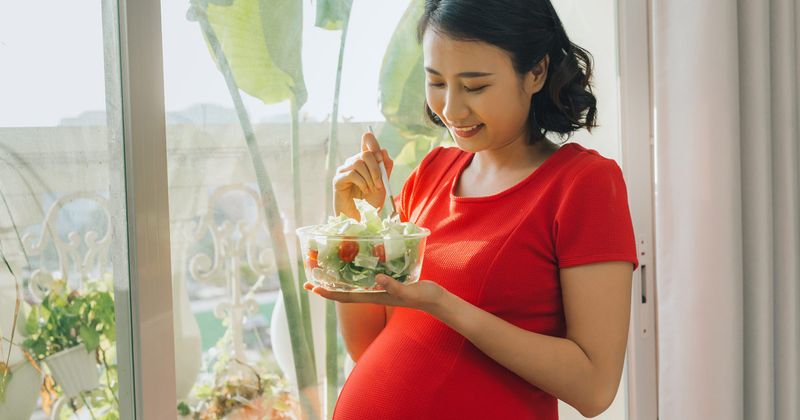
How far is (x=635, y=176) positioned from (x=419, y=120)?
1.81 feet

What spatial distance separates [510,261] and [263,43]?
0.77 metres

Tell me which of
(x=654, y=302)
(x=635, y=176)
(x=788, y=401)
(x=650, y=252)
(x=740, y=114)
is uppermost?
(x=740, y=114)

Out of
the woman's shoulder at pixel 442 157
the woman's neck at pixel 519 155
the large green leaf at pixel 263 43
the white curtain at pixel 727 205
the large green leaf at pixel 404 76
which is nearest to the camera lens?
the woman's neck at pixel 519 155

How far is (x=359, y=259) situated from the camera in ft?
3.35

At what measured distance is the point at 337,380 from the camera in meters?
1.86

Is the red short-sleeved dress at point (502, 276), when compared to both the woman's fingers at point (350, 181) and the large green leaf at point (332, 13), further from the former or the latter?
the large green leaf at point (332, 13)

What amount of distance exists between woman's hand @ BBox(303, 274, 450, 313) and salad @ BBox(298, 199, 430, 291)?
1 cm

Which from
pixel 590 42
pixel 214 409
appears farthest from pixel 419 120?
pixel 214 409

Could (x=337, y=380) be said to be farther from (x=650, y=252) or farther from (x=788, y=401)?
(x=788, y=401)

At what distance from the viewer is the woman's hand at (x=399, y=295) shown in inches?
40.5

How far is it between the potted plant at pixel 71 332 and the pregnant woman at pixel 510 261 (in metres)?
0.42

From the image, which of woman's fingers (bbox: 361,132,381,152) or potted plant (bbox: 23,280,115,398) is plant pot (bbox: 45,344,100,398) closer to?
potted plant (bbox: 23,280,115,398)

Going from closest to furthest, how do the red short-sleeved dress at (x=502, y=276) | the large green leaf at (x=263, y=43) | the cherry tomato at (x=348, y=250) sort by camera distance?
1. the cherry tomato at (x=348, y=250)
2. the red short-sleeved dress at (x=502, y=276)
3. the large green leaf at (x=263, y=43)

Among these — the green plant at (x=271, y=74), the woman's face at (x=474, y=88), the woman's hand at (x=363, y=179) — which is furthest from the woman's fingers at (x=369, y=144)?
the green plant at (x=271, y=74)
